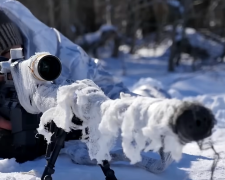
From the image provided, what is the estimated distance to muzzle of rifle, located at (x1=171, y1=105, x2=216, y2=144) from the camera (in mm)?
917

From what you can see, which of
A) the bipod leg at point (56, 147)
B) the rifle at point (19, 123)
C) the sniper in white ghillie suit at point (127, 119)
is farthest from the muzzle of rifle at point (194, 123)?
the rifle at point (19, 123)

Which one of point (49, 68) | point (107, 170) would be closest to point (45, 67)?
point (49, 68)

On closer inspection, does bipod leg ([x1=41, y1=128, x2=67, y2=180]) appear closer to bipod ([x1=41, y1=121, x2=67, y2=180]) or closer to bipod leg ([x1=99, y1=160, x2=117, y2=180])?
bipod ([x1=41, y1=121, x2=67, y2=180])

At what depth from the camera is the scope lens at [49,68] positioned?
→ 1339mm

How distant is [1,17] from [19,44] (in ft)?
0.50

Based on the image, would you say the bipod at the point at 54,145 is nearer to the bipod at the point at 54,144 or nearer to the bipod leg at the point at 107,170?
the bipod at the point at 54,144

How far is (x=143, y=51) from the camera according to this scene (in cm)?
873

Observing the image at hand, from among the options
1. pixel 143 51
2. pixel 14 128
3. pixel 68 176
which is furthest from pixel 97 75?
pixel 143 51

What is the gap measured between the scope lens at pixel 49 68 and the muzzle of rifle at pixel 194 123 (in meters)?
0.53

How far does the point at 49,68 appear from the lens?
1.36 metres

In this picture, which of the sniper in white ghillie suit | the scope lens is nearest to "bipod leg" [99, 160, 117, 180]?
the sniper in white ghillie suit

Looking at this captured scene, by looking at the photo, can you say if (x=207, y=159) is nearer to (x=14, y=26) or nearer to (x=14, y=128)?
(x=14, y=128)

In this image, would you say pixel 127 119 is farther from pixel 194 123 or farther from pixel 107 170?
pixel 107 170

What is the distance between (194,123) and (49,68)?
1.91 feet
